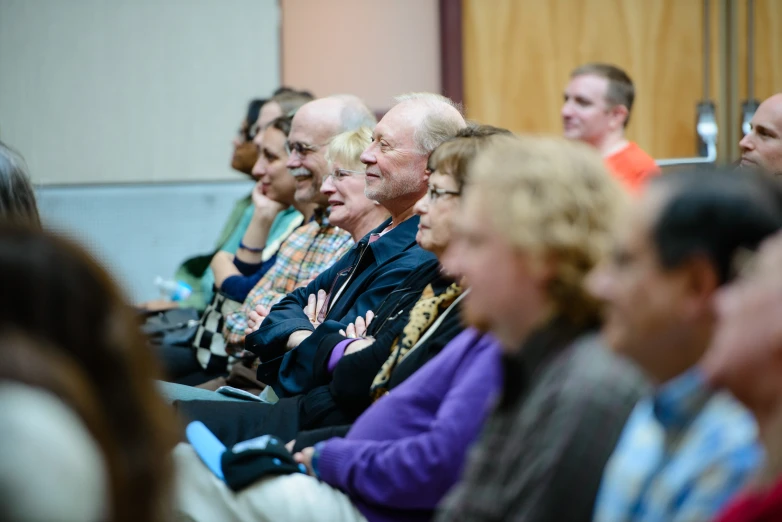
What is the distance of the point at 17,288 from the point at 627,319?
2.33 feet

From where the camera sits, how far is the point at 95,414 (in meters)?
0.96

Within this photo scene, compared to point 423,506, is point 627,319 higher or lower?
higher

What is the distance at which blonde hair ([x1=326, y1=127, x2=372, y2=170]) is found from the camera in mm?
3211

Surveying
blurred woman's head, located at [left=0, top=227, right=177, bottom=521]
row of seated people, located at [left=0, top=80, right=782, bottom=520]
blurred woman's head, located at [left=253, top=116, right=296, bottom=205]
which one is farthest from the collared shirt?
blurred woman's head, located at [left=253, top=116, right=296, bottom=205]

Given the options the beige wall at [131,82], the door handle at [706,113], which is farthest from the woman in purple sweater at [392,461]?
the door handle at [706,113]

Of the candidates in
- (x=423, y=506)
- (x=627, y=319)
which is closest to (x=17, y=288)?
(x=627, y=319)

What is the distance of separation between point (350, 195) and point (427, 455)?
4.80ft

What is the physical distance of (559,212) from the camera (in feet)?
4.80

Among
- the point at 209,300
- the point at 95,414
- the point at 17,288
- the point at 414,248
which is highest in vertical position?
the point at 17,288

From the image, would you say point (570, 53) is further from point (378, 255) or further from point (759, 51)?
point (378, 255)

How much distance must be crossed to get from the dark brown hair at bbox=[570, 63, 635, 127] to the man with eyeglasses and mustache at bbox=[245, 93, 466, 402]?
1.90 metres

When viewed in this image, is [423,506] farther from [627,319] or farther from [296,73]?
[296,73]

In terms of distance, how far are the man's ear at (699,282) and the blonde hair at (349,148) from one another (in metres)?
2.01

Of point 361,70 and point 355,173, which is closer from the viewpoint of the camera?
point 355,173
